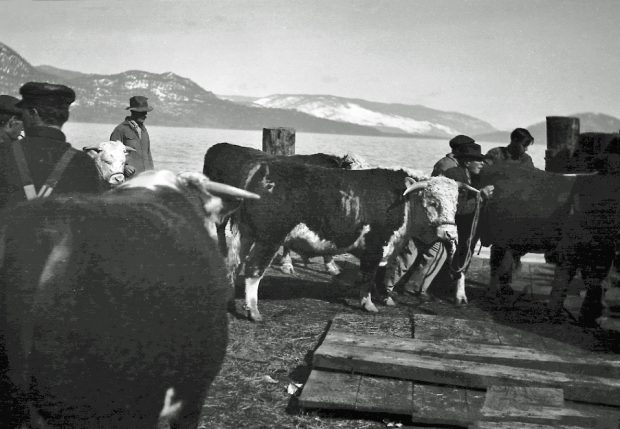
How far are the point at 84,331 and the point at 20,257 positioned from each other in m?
0.37

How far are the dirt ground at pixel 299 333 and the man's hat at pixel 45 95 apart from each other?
7.63ft

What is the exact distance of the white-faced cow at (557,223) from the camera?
7320mm

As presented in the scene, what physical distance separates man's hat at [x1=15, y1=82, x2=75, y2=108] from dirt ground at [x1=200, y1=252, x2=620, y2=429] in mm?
2325

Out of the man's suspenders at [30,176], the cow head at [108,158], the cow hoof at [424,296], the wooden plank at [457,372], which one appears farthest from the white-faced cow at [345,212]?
the man's suspenders at [30,176]

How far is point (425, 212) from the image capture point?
799cm

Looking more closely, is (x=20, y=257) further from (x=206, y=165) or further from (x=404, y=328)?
(x=206, y=165)

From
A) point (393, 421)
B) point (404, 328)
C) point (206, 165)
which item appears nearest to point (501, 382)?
point (393, 421)

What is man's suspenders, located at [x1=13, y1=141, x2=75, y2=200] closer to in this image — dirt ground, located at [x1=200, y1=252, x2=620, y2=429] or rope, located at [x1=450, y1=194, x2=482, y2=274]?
dirt ground, located at [x1=200, y1=252, x2=620, y2=429]

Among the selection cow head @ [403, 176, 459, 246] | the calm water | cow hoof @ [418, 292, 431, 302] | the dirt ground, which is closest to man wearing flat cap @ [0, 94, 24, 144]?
the calm water

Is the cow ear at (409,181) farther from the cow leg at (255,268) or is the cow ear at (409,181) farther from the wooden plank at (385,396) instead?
the wooden plank at (385,396)

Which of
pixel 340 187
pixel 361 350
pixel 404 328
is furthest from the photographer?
pixel 340 187

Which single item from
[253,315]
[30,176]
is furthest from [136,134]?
[30,176]

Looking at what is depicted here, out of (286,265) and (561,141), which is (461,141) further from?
(286,265)

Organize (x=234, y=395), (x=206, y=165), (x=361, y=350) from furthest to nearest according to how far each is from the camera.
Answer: (x=206, y=165) < (x=361, y=350) < (x=234, y=395)
